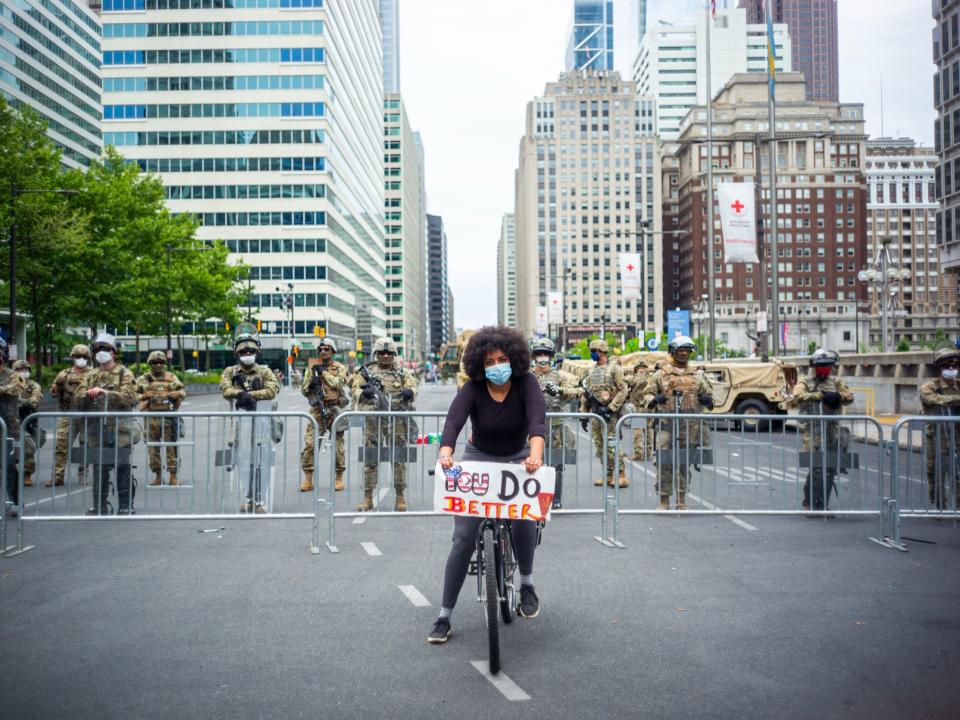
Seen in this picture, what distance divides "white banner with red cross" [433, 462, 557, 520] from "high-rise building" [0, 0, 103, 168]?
83.1m

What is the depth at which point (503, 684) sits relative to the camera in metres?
4.29

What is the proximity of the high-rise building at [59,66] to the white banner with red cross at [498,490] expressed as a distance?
83059 mm

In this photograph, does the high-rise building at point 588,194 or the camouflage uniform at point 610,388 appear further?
the high-rise building at point 588,194

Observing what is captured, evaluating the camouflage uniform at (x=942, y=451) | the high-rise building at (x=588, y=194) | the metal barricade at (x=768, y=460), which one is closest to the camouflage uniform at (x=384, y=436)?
the metal barricade at (x=768, y=460)

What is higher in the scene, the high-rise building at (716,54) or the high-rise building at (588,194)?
the high-rise building at (716,54)

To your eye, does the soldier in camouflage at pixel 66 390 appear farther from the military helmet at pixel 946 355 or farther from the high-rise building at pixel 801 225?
the high-rise building at pixel 801 225

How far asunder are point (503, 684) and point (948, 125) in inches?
2668

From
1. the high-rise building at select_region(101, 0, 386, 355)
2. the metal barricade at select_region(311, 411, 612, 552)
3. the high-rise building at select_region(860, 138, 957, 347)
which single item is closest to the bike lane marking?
the metal barricade at select_region(311, 411, 612, 552)

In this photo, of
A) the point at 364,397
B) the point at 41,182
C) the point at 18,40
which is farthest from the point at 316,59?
the point at 364,397

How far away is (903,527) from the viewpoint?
8.90 metres

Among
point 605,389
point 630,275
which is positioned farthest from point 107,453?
point 630,275

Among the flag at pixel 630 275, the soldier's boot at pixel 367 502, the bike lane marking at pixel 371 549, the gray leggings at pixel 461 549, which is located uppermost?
the flag at pixel 630 275

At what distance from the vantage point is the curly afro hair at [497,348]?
16.8ft

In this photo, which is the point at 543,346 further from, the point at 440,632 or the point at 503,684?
the point at 503,684
